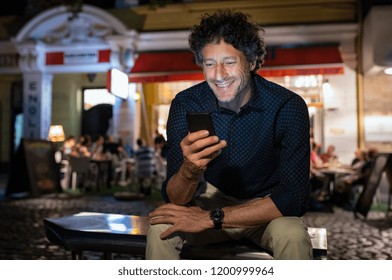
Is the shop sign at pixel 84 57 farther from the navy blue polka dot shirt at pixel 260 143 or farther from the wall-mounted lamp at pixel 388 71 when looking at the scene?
the navy blue polka dot shirt at pixel 260 143

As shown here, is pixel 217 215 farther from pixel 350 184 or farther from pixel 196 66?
pixel 196 66

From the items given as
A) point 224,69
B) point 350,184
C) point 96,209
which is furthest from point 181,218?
point 350,184

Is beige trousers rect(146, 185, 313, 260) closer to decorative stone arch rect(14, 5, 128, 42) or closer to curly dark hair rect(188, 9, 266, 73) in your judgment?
curly dark hair rect(188, 9, 266, 73)

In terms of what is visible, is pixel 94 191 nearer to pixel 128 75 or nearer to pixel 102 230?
pixel 128 75

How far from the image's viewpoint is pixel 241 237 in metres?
1.58

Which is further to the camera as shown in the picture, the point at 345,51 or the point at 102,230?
the point at 345,51

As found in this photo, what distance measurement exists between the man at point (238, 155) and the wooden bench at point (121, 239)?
0.05 m

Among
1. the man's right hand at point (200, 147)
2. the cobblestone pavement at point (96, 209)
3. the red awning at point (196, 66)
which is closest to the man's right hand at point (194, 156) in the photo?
the man's right hand at point (200, 147)

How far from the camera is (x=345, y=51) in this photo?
9141 mm

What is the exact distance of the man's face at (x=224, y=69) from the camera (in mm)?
1454

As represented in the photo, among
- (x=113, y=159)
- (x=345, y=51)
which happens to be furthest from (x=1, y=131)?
(x=345, y=51)

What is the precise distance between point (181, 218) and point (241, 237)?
0.27 meters

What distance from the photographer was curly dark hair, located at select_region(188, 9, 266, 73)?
57.9 inches
